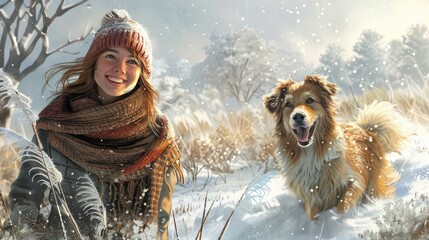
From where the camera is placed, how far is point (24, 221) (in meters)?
3.09

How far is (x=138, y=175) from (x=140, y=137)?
0.24 metres

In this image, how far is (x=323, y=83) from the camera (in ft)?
12.6

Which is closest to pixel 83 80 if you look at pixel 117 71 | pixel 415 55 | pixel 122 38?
pixel 117 71

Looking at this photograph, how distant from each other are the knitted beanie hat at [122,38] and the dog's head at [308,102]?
45.4 inches

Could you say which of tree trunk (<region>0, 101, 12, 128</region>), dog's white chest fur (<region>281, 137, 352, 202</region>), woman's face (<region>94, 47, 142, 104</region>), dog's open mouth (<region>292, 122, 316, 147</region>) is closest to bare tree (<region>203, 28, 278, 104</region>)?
dog's open mouth (<region>292, 122, 316, 147</region>)

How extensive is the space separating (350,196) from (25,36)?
9.53ft

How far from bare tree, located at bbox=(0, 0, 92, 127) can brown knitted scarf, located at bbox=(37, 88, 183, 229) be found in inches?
38.7

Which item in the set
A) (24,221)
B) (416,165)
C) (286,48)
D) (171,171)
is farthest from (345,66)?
(24,221)

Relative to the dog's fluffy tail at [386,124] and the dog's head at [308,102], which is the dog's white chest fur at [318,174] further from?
the dog's fluffy tail at [386,124]

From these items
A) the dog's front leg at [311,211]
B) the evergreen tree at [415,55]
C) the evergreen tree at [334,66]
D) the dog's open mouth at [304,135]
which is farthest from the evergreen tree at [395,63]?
the dog's front leg at [311,211]

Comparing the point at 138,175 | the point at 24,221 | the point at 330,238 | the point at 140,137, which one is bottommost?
the point at 330,238

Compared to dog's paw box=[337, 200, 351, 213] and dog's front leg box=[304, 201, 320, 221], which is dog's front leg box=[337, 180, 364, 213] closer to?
dog's paw box=[337, 200, 351, 213]

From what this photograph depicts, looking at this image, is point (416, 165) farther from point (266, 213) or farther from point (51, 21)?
point (51, 21)

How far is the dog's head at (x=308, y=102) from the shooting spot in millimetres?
3816
